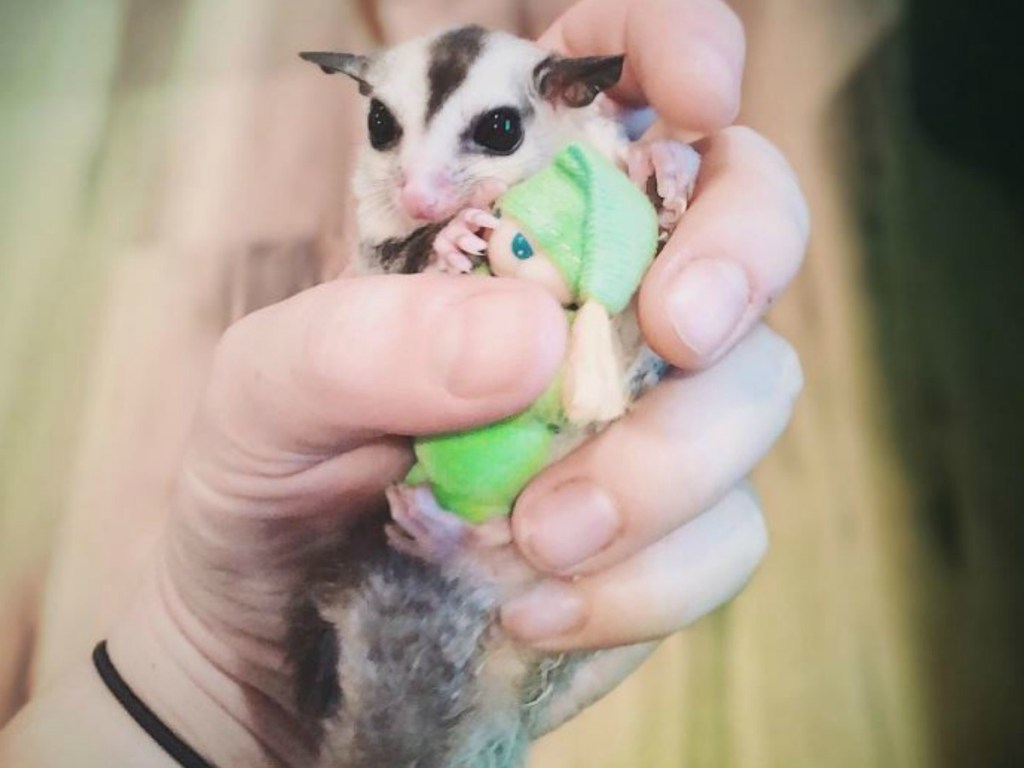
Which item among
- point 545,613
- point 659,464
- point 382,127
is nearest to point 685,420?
point 659,464

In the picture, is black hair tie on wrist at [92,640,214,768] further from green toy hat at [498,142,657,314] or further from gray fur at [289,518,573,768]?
green toy hat at [498,142,657,314]

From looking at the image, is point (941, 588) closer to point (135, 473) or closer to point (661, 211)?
point (661, 211)

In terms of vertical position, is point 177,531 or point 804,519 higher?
point 177,531

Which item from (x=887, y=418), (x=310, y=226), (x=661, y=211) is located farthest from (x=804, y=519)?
(x=310, y=226)

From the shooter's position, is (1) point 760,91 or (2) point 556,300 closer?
(2) point 556,300

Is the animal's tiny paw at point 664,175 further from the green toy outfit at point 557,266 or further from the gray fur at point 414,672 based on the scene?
the gray fur at point 414,672

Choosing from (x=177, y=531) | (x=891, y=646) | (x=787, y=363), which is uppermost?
(x=177, y=531)

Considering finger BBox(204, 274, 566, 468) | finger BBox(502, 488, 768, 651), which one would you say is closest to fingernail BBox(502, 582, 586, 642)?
finger BBox(502, 488, 768, 651)
